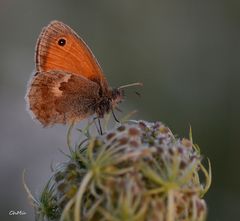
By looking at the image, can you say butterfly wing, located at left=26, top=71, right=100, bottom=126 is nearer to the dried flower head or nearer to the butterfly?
the butterfly

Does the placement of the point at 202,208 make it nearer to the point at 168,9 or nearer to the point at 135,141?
the point at 135,141

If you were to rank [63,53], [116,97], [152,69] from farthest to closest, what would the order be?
[152,69] < [116,97] < [63,53]

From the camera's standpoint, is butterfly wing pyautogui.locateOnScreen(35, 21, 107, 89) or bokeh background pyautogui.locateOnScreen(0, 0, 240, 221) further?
bokeh background pyautogui.locateOnScreen(0, 0, 240, 221)

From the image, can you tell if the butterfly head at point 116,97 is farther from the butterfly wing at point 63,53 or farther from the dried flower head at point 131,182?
the dried flower head at point 131,182

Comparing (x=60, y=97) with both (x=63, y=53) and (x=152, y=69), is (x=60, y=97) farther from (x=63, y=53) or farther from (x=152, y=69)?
(x=152, y=69)

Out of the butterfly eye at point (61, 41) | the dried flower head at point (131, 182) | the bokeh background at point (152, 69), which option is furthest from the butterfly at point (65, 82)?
the bokeh background at point (152, 69)

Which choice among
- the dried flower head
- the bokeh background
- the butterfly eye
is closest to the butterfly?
the butterfly eye

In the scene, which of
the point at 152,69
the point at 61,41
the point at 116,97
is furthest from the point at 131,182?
the point at 152,69
